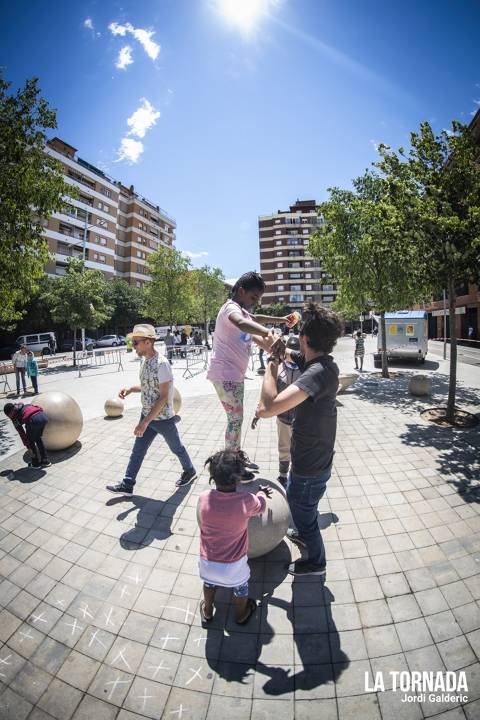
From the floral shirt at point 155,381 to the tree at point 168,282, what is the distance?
29.1 metres

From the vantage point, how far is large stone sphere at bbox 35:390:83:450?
5.59 metres

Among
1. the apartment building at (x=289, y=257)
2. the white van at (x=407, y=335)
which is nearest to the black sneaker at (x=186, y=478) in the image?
the white van at (x=407, y=335)

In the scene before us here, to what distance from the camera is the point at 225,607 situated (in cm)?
257

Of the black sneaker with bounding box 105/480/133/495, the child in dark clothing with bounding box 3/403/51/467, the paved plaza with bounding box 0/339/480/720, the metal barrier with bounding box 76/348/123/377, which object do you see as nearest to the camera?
the paved plaza with bounding box 0/339/480/720

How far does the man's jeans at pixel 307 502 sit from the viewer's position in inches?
98.4

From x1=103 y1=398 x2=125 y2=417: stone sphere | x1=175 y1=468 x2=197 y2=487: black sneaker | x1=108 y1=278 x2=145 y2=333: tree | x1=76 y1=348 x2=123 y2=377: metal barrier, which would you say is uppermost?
x1=108 y1=278 x2=145 y2=333: tree

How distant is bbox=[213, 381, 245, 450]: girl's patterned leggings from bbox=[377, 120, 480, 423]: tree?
5.83m

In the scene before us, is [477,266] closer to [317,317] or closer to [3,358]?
[317,317]

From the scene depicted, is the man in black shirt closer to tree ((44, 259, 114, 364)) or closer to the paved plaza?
the paved plaza

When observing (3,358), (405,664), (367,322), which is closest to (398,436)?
(405,664)

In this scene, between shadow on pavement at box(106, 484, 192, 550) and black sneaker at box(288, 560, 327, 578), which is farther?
shadow on pavement at box(106, 484, 192, 550)

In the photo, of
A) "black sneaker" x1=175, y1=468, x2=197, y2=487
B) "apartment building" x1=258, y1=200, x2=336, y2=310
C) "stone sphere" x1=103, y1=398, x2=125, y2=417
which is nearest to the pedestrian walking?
"black sneaker" x1=175, y1=468, x2=197, y2=487

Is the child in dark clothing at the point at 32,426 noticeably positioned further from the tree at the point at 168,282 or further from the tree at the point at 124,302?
the tree at the point at 124,302

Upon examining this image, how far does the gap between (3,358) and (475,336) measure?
4733 centimetres
